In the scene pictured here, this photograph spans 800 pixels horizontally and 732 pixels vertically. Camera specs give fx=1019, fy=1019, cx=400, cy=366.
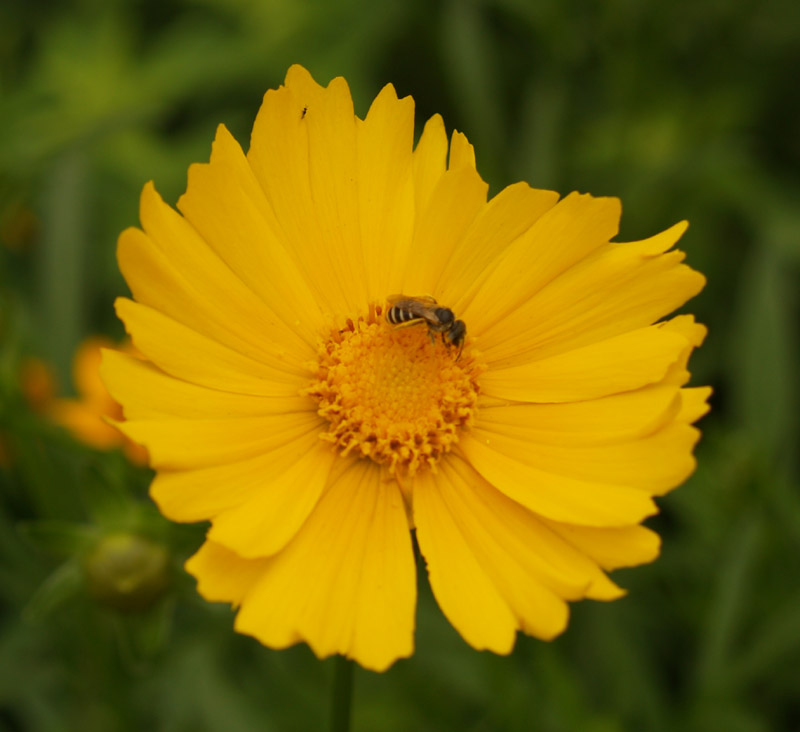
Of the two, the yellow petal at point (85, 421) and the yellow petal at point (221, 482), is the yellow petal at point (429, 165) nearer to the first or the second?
the yellow petal at point (221, 482)

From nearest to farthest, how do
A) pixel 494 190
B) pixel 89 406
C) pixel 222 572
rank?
pixel 222 572 → pixel 89 406 → pixel 494 190

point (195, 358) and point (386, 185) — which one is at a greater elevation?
point (386, 185)

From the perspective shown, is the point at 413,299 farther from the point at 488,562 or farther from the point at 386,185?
the point at 488,562

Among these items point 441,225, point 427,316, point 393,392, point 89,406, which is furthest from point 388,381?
point 89,406

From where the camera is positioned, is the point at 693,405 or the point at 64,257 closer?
the point at 693,405

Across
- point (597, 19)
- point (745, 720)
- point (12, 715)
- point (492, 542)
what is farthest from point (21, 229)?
point (745, 720)

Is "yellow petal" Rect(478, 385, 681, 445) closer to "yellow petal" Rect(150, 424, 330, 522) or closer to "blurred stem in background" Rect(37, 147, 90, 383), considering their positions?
"yellow petal" Rect(150, 424, 330, 522)

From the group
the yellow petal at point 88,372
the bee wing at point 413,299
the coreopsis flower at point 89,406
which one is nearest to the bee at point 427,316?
the bee wing at point 413,299
